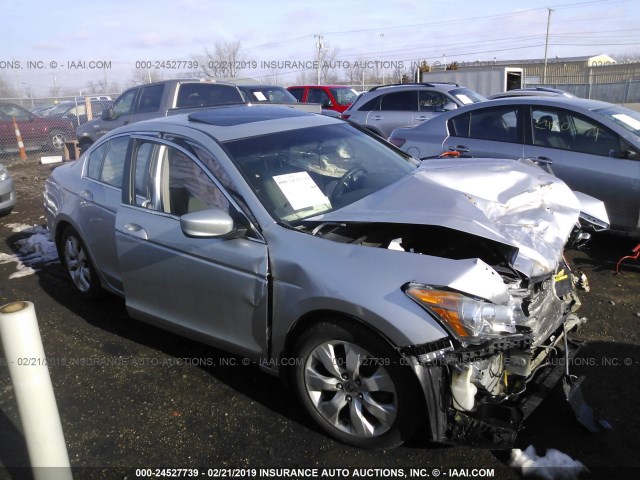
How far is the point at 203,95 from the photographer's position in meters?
9.59

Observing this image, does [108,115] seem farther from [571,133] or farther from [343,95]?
[571,133]

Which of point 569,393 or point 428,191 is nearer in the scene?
point 569,393

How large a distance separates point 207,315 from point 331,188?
1.12 metres

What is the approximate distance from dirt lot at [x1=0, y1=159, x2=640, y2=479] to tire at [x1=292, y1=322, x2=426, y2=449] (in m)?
0.13

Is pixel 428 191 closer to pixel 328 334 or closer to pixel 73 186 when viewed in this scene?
pixel 328 334

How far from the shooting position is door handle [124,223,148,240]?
140 inches

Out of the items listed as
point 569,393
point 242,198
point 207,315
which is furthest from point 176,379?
point 569,393

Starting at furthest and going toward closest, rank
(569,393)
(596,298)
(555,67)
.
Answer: (555,67)
(596,298)
(569,393)

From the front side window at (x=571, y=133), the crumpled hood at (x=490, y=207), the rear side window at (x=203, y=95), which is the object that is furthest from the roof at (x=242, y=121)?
the rear side window at (x=203, y=95)

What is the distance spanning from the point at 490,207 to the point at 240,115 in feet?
6.49

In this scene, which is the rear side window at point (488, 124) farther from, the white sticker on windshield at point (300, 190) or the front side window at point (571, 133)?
the white sticker on windshield at point (300, 190)

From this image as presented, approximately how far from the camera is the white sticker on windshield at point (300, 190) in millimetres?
3160

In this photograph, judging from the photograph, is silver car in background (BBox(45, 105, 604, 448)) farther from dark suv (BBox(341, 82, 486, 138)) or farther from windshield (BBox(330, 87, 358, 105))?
windshield (BBox(330, 87, 358, 105))

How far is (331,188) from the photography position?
3.41 metres
